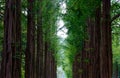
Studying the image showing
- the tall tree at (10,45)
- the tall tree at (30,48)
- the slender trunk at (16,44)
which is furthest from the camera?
the tall tree at (30,48)

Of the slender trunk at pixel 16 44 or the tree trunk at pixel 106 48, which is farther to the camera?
the slender trunk at pixel 16 44

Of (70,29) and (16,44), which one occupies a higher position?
(70,29)

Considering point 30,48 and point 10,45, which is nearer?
point 10,45

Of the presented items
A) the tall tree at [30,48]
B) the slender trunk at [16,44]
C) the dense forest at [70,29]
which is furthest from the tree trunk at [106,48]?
the tall tree at [30,48]

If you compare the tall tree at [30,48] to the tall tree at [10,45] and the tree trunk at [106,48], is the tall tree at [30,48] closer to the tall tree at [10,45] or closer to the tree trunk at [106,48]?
the tall tree at [10,45]

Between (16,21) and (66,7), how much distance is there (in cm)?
562

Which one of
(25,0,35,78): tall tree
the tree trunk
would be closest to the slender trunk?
the tree trunk

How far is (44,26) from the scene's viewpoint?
21.2 metres

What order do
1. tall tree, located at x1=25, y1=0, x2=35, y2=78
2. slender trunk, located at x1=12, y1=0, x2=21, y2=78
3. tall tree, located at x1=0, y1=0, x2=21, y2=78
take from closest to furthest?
tall tree, located at x1=0, y1=0, x2=21, y2=78
slender trunk, located at x1=12, y1=0, x2=21, y2=78
tall tree, located at x1=25, y1=0, x2=35, y2=78

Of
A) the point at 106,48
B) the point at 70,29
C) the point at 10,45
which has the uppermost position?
the point at 70,29

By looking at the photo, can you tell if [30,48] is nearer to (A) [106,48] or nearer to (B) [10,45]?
(B) [10,45]

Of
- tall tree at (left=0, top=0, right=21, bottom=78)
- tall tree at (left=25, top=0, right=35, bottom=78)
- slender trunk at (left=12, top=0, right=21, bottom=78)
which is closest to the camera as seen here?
tall tree at (left=0, top=0, right=21, bottom=78)

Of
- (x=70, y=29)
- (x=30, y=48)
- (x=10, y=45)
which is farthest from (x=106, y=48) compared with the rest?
(x=70, y=29)

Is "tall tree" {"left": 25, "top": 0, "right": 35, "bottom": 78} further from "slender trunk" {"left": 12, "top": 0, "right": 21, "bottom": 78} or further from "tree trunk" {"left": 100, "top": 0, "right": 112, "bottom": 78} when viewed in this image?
"tree trunk" {"left": 100, "top": 0, "right": 112, "bottom": 78}
